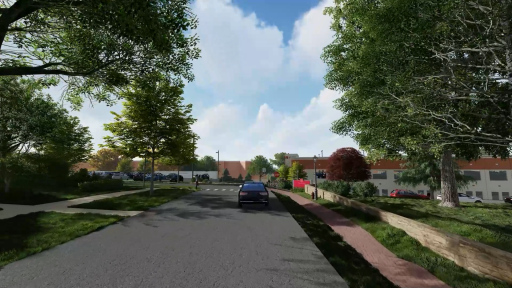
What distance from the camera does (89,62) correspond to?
9.97 meters

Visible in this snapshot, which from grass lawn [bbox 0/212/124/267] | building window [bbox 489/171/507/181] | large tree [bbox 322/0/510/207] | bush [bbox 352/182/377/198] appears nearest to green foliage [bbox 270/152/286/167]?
building window [bbox 489/171/507/181]

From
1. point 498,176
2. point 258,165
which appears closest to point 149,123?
point 498,176

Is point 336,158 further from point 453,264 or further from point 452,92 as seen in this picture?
point 453,264

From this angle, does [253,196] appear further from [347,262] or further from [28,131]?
[28,131]

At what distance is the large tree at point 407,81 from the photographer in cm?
891

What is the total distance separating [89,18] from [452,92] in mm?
12383

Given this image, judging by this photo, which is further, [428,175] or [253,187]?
[428,175]

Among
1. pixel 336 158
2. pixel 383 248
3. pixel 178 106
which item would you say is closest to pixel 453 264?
pixel 383 248

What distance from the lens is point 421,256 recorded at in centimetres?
693

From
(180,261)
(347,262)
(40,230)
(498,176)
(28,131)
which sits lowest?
(347,262)

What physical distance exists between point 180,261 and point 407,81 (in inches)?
396

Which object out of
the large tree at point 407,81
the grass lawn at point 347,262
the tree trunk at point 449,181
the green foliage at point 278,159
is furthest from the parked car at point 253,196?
the green foliage at point 278,159

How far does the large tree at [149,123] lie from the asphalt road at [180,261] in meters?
11.4

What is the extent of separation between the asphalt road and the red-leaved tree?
2403cm
